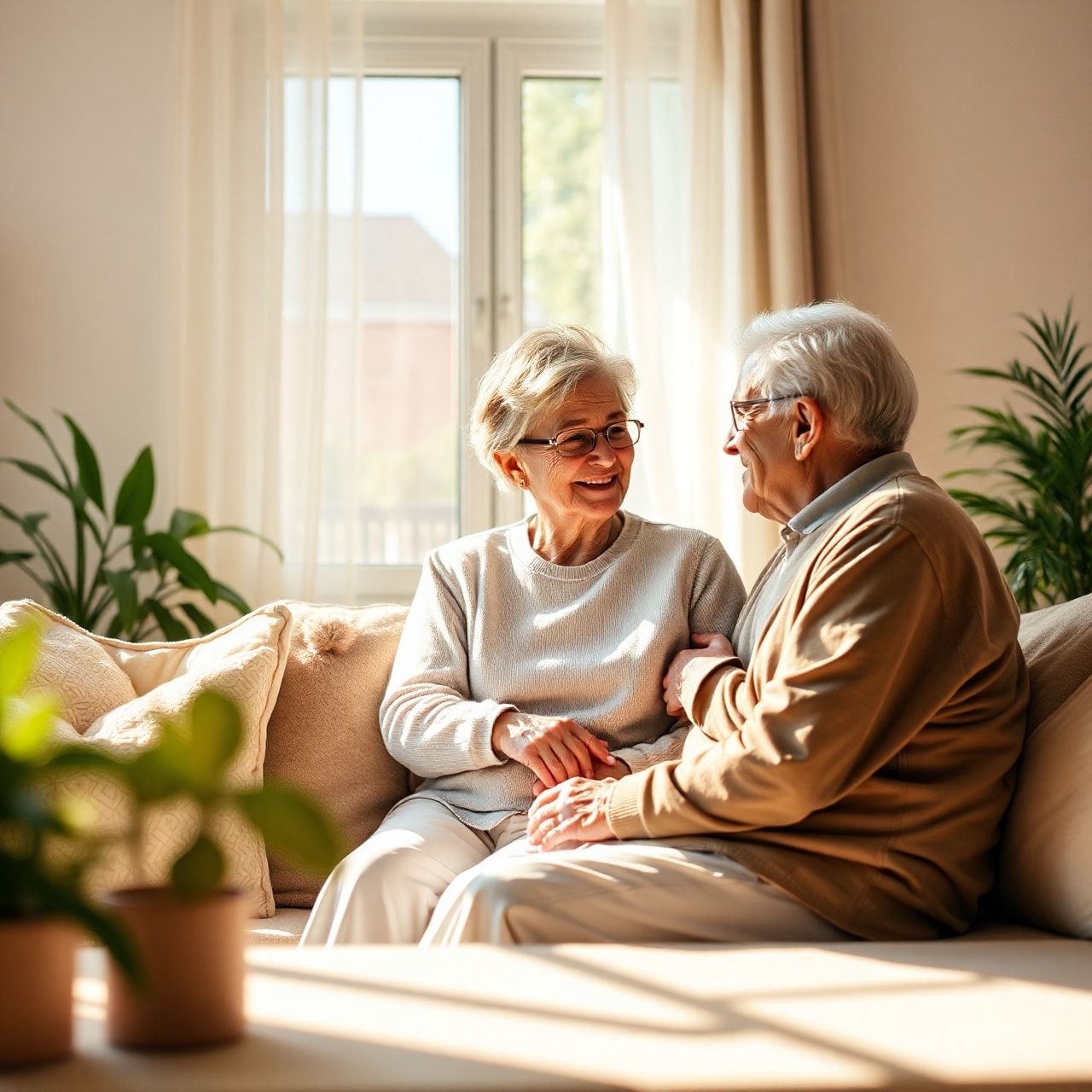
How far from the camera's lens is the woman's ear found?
89.7 inches

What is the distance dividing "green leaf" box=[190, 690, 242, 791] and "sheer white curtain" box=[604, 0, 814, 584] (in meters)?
2.77

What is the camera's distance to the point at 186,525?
299 centimetres

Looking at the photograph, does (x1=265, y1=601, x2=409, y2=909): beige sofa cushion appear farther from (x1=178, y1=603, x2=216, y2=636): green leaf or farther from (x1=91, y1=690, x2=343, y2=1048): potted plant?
(x1=91, y1=690, x2=343, y2=1048): potted plant

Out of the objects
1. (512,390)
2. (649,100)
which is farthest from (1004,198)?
(512,390)

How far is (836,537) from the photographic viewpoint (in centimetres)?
158

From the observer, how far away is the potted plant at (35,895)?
0.73 m

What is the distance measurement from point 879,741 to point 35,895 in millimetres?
1028

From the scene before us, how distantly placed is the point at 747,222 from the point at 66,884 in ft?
10.2

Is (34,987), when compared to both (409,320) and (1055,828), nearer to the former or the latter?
(1055,828)

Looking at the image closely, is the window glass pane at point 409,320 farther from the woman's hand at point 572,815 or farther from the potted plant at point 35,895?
the potted plant at point 35,895

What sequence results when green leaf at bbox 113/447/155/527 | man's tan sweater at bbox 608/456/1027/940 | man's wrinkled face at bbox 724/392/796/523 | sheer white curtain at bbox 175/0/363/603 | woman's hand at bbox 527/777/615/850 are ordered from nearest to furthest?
1. man's tan sweater at bbox 608/456/1027/940
2. woman's hand at bbox 527/777/615/850
3. man's wrinkled face at bbox 724/392/796/523
4. green leaf at bbox 113/447/155/527
5. sheer white curtain at bbox 175/0/363/603

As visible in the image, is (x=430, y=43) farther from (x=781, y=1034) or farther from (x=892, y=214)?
(x=781, y=1034)

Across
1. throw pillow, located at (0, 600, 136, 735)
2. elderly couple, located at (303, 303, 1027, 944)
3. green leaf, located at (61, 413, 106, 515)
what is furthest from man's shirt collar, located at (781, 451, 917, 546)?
green leaf, located at (61, 413, 106, 515)

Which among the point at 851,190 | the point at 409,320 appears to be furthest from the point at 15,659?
the point at 851,190
